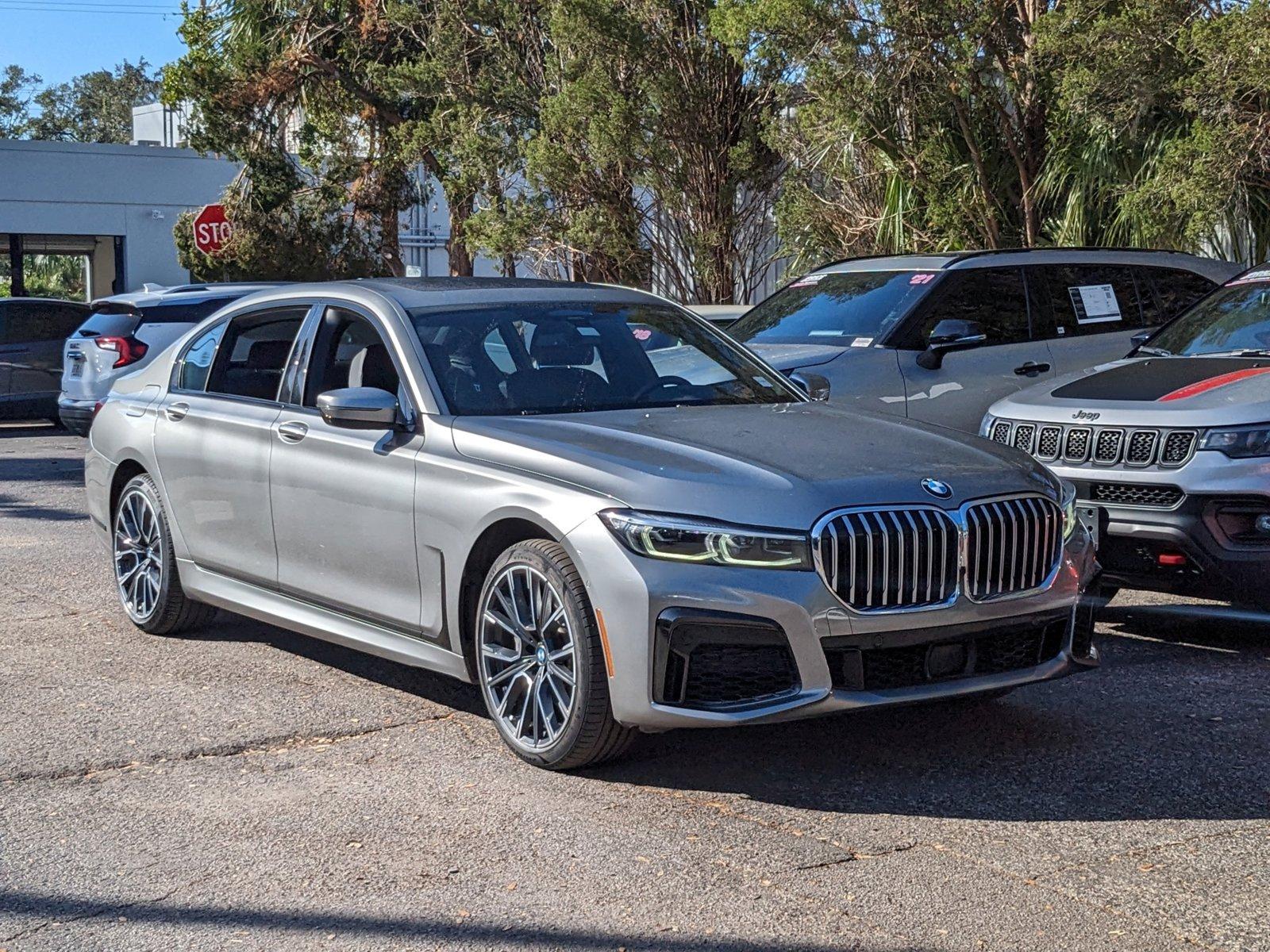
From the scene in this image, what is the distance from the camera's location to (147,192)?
3525 centimetres

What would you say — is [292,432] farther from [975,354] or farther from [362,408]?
[975,354]

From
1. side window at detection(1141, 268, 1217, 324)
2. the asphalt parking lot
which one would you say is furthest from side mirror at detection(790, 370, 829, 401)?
side window at detection(1141, 268, 1217, 324)

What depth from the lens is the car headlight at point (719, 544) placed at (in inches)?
202

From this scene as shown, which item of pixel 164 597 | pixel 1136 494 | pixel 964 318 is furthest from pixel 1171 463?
pixel 164 597

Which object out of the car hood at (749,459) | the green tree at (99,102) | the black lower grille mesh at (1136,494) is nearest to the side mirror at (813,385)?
the car hood at (749,459)

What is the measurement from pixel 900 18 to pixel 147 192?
24227 mm

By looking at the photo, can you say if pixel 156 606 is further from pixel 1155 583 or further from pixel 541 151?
pixel 541 151

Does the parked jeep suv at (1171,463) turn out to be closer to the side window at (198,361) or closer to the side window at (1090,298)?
the side window at (1090,298)

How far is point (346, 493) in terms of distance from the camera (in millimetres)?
6367

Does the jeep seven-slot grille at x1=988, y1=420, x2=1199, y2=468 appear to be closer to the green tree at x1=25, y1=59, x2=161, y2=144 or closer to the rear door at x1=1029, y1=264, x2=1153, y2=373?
the rear door at x1=1029, y1=264, x2=1153, y2=373

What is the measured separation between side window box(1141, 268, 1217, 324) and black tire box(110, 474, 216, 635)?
6930 millimetres

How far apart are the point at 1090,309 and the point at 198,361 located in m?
6.24

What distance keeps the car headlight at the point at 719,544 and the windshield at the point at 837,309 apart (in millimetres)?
5680

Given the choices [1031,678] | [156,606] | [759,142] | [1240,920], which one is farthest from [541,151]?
[1240,920]
